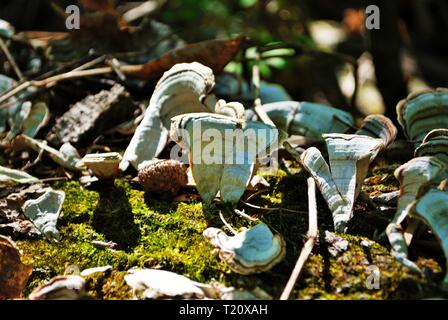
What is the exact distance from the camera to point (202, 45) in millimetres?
2584

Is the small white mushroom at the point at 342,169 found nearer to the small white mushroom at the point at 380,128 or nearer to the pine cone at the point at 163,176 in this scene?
the small white mushroom at the point at 380,128

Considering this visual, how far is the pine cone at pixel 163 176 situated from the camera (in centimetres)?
207

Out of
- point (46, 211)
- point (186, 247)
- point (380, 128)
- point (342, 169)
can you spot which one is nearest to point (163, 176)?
point (186, 247)

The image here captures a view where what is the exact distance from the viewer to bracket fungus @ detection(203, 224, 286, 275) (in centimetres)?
158

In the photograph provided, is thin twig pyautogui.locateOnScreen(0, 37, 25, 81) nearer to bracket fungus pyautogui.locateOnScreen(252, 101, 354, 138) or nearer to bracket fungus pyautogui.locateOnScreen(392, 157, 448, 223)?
bracket fungus pyautogui.locateOnScreen(252, 101, 354, 138)

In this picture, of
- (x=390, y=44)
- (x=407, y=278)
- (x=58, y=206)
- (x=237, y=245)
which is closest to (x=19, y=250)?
(x=58, y=206)

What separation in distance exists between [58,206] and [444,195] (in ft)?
4.63

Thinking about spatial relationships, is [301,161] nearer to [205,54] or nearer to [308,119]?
[308,119]

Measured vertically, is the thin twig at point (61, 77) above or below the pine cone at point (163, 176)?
above

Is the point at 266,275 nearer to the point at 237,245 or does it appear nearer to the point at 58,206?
the point at 237,245

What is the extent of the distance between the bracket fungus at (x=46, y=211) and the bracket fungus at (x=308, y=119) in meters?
1.02

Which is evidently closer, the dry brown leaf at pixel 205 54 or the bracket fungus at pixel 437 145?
the bracket fungus at pixel 437 145

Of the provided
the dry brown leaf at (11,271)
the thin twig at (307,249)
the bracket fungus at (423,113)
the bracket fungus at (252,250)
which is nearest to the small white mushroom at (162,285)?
the bracket fungus at (252,250)

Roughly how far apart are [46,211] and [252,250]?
35.6 inches
